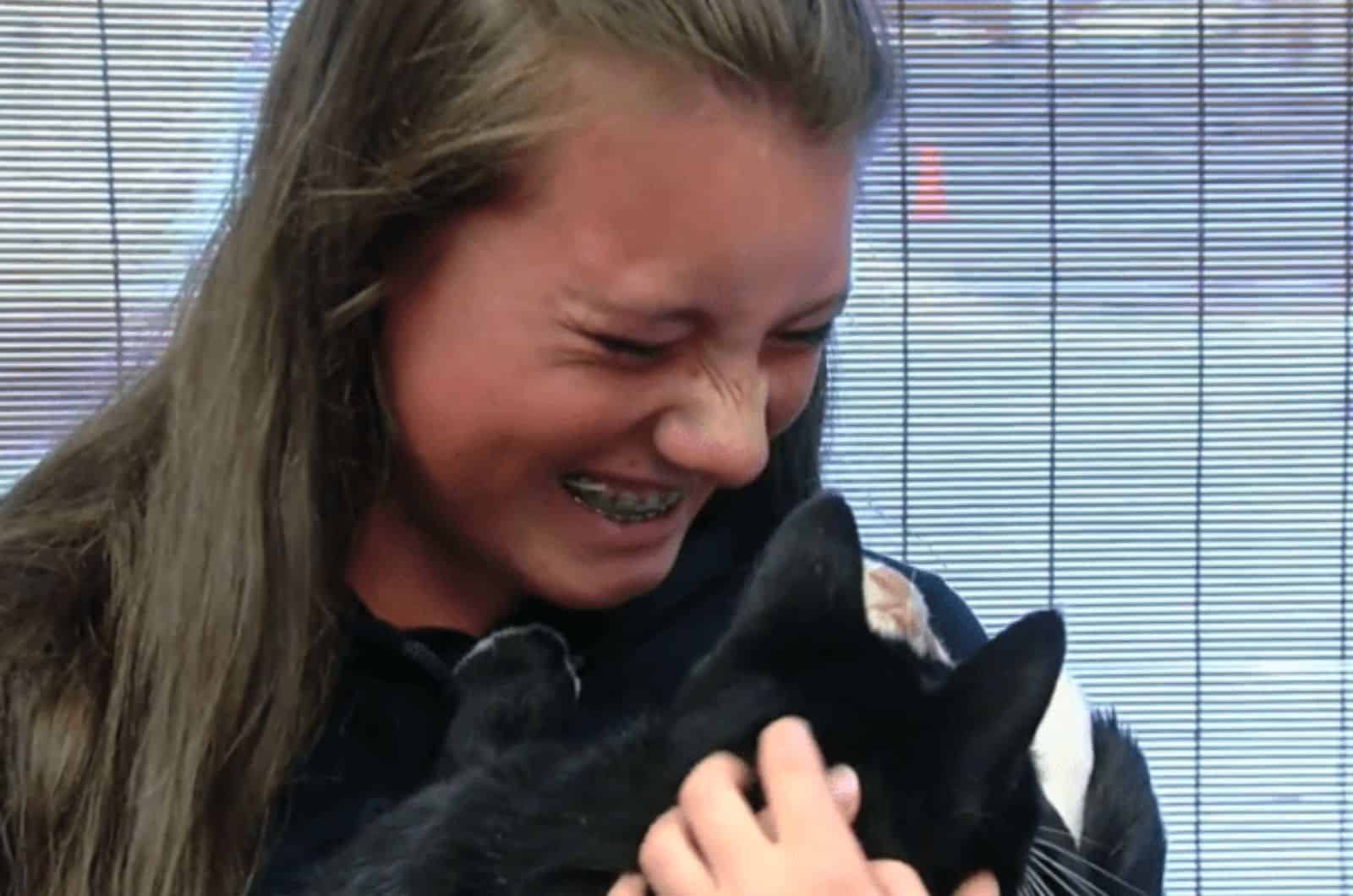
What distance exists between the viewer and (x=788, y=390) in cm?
87

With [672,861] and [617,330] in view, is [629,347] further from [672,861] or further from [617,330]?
[672,861]

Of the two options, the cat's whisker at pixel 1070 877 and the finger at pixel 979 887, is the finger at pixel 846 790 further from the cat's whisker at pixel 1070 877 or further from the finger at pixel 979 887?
the cat's whisker at pixel 1070 877

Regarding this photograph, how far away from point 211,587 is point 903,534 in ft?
2.97

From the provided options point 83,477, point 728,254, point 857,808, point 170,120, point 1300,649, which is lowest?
point 1300,649

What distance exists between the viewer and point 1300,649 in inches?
66.4

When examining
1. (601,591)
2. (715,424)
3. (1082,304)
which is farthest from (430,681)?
(1082,304)

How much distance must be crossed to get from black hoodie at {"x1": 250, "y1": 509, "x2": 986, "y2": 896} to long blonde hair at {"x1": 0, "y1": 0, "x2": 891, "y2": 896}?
0.02 meters

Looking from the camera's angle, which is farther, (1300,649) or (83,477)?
(1300,649)

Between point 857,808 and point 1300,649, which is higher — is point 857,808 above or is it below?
above

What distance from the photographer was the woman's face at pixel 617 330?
0.76 meters

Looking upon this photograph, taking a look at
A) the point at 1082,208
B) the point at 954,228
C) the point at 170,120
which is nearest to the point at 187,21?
the point at 170,120

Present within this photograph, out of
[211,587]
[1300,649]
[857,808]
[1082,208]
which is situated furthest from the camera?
[1300,649]

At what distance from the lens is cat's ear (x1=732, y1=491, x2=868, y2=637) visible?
0.79m

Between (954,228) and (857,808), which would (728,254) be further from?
(954,228)
